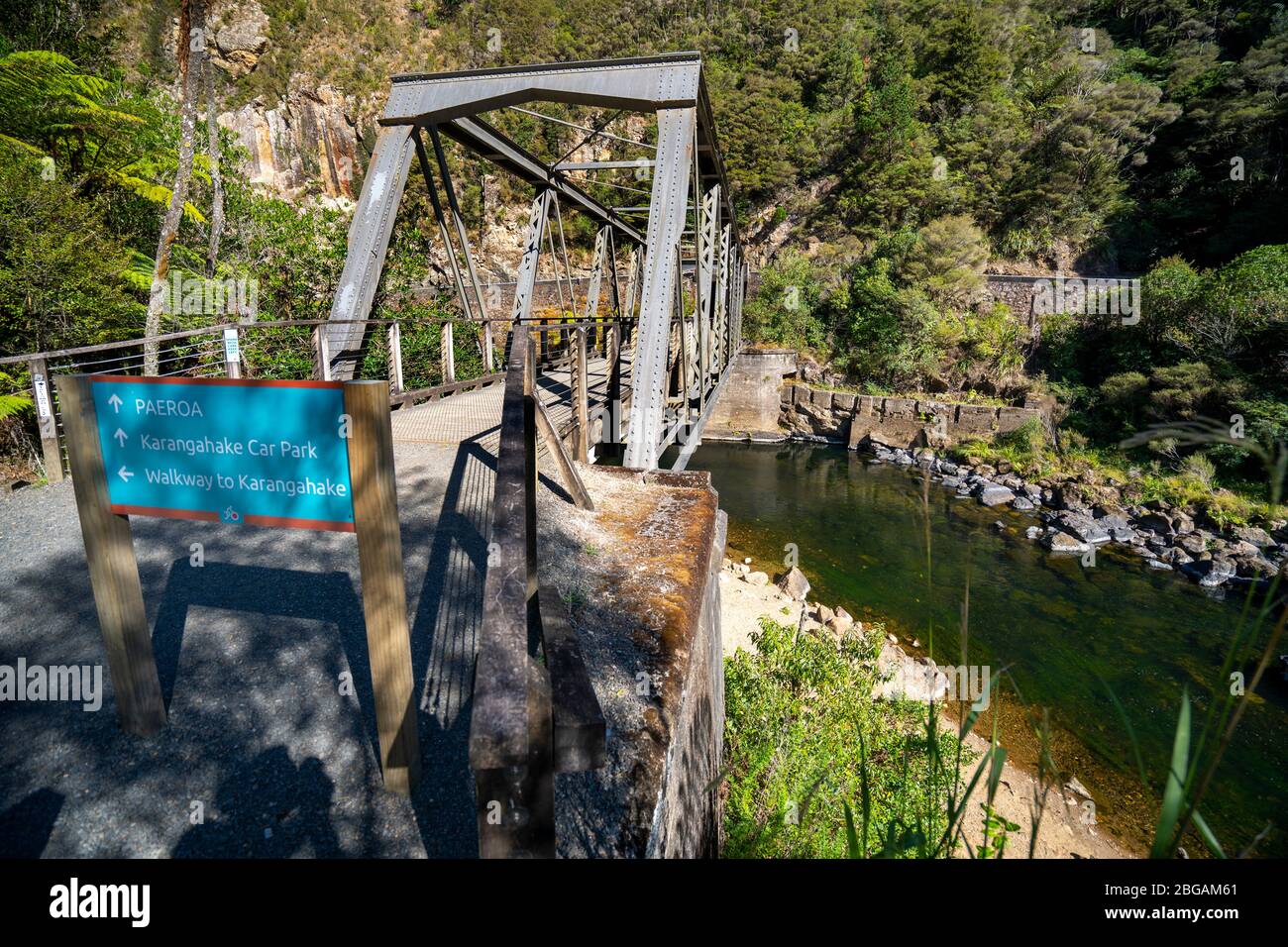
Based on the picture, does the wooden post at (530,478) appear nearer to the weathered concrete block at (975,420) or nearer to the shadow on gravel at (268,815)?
the shadow on gravel at (268,815)

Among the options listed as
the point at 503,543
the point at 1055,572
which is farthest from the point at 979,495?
the point at 503,543

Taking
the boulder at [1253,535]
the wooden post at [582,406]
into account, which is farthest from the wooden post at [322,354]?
the boulder at [1253,535]

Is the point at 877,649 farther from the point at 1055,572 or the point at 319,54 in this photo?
the point at 319,54

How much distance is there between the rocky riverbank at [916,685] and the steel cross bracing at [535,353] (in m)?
3.09

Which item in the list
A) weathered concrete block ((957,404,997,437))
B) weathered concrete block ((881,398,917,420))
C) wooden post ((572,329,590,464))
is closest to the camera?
wooden post ((572,329,590,464))

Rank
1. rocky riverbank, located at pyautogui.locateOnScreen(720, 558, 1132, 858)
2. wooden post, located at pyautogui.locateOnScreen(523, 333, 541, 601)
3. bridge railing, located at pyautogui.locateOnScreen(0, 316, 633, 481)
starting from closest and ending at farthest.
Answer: wooden post, located at pyautogui.locateOnScreen(523, 333, 541, 601)
rocky riverbank, located at pyautogui.locateOnScreen(720, 558, 1132, 858)
bridge railing, located at pyautogui.locateOnScreen(0, 316, 633, 481)

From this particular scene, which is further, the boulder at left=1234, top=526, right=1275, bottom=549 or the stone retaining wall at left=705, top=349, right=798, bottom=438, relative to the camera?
the stone retaining wall at left=705, top=349, right=798, bottom=438

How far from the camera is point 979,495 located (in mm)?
17062

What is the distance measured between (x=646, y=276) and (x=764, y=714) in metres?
4.78

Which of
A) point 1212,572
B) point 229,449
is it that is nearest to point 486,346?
point 229,449

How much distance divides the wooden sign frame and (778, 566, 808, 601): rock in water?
30.1ft

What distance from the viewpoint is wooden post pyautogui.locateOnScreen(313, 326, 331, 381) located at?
677cm

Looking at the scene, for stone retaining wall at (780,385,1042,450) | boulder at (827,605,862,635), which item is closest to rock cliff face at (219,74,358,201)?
stone retaining wall at (780,385,1042,450)

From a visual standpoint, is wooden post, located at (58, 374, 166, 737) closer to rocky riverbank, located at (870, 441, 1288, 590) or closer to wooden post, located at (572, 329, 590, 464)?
wooden post, located at (572, 329, 590, 464)
